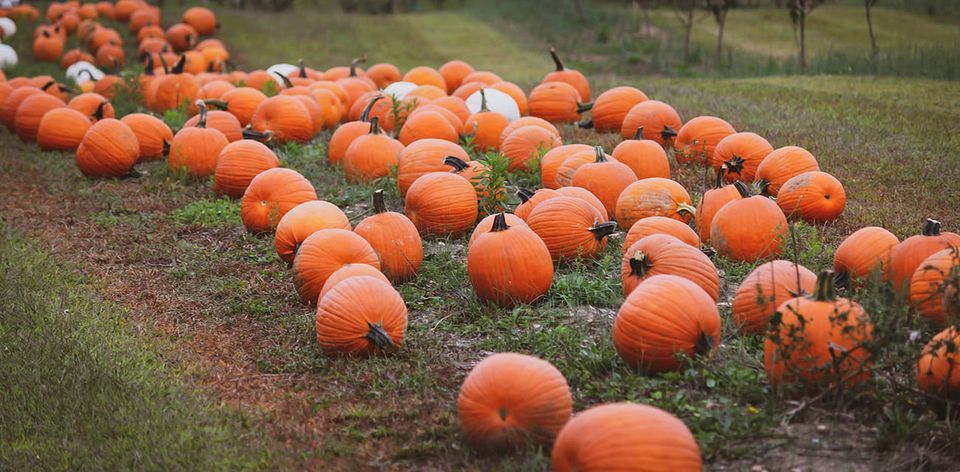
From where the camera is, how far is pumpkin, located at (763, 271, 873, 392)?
3350 millimetres

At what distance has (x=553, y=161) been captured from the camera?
6410 mm

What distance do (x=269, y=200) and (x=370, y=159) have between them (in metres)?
1.25

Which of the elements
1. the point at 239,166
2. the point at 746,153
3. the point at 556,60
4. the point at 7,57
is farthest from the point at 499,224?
the point at 7,57

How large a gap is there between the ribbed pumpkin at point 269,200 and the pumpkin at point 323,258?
48.1 inches

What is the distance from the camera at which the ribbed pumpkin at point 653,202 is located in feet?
18.0

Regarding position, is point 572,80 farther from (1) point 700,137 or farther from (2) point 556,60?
(1) point 700,137

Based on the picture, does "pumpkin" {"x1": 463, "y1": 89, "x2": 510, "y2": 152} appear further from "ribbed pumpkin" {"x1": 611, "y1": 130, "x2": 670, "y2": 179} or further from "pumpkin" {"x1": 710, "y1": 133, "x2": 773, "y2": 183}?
→ "pumpkin" {"x1": 710, "y1": 133, "x2": 773, "y2": 183}

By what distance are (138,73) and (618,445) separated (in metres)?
9.00

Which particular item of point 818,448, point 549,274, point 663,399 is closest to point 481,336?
point 549,274

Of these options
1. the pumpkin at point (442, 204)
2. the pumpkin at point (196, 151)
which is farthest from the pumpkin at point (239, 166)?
the pumpkin at point (442, 204)

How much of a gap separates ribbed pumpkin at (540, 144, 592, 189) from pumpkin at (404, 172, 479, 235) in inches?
31.0

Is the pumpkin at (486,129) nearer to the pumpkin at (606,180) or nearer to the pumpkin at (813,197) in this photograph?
the pumpkin at (606,180)

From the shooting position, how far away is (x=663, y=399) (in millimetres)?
3521

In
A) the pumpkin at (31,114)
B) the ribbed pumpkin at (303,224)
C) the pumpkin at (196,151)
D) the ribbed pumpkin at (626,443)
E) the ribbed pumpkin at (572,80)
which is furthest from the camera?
the ribbed pumpkin at (572,80)
